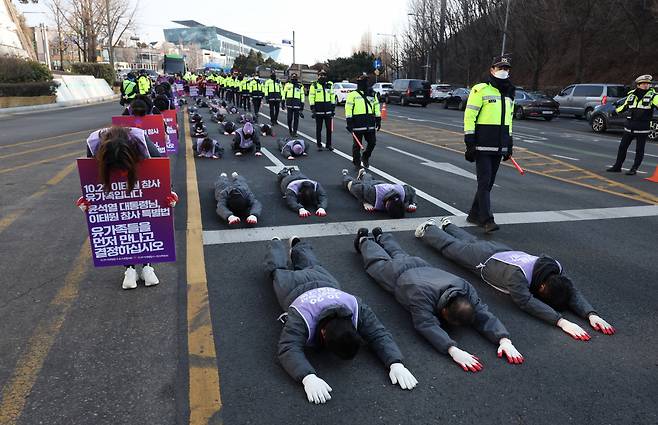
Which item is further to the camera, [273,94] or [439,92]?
[439,92]

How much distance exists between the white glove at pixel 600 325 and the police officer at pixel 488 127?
7.85 feet

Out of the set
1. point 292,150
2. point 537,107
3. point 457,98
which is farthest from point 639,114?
point 457,98

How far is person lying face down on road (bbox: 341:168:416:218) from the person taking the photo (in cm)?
680

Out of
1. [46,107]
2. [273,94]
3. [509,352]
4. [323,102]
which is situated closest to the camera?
[509,352]

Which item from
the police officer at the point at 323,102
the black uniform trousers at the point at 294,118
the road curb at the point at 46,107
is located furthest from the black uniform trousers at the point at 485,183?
the road curb at the point at 46,107

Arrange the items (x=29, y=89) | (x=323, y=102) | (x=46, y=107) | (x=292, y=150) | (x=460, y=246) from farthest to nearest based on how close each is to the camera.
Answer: (x=46, y=107), (x=29, y=89), (x=323, y=102), (x=292, y=150), (x=460, y=246)

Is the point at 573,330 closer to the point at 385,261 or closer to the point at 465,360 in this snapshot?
the point at 465,360

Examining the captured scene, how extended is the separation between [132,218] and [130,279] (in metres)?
0.56

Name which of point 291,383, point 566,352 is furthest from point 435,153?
point 291,383

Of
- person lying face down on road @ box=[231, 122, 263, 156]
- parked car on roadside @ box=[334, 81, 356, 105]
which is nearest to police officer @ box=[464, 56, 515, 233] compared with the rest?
person lying face down on road @ box=[231, 122, 263, 156]

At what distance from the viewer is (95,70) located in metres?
47.1

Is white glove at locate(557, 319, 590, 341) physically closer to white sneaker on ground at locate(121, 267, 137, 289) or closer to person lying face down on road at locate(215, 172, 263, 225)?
white sneaker on ground at locate(121, 267, 137, 289)

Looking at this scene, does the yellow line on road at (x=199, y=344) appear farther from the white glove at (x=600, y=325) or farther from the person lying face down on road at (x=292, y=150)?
the person lying face down on road at (x=292, y=150)

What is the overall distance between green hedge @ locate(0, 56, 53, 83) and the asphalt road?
26622 millimetres
